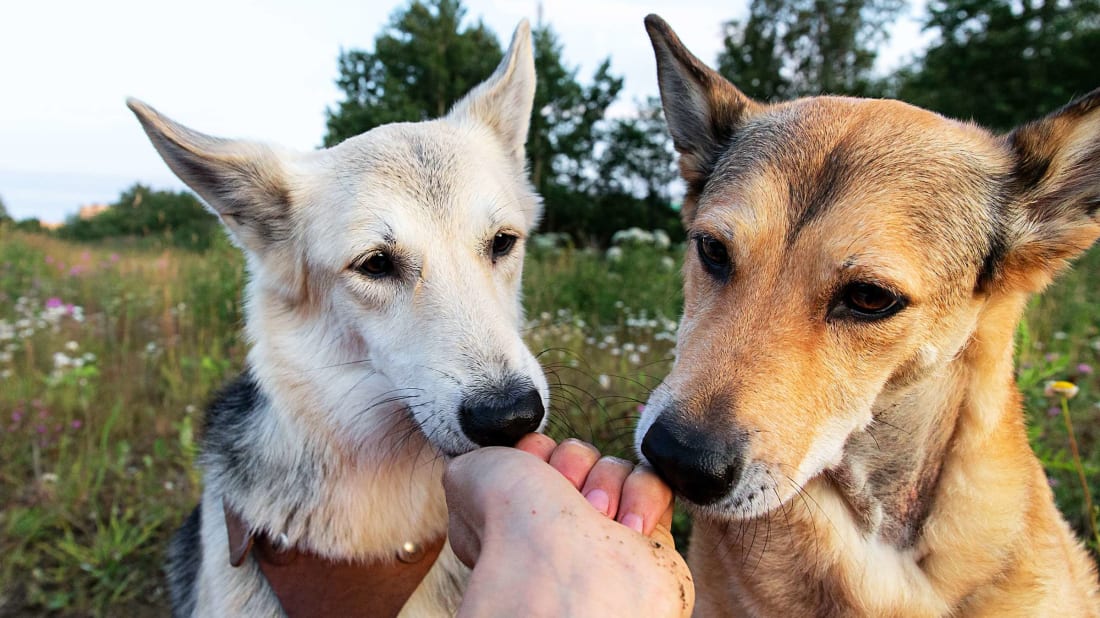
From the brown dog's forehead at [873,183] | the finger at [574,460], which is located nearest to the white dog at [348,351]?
the finger at [574,460]

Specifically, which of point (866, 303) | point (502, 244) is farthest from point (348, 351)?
point (866, 303)

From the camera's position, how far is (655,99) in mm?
20234

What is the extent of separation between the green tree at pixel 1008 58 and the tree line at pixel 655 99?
35 millimetres

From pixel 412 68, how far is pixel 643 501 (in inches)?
945

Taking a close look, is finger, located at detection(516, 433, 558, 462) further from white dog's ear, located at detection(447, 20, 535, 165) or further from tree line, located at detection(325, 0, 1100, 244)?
tree line, located at detection(325, 0, 1100, 244)

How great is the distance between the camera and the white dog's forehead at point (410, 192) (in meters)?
2.24

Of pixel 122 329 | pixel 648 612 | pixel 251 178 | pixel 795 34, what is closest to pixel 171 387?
pixel 122 329

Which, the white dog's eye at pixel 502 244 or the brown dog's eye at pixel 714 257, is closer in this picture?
the brown dog's eye at pixel 714 257

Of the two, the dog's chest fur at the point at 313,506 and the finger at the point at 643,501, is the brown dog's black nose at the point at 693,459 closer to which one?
the finger at the point at 643,501

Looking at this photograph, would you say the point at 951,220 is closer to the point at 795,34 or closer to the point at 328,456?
the point at 328,456

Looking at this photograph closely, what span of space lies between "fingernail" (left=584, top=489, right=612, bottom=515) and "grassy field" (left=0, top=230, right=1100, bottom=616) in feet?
2.06

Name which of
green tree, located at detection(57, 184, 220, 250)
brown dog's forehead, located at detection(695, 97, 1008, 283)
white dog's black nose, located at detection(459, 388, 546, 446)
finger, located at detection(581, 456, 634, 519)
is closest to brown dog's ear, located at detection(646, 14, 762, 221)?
brown dog's forehead, located at detection(695, 97, 1008, 283)

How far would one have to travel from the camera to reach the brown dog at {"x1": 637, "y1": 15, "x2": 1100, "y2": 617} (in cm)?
168

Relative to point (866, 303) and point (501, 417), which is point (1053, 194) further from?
point (501, 417)
